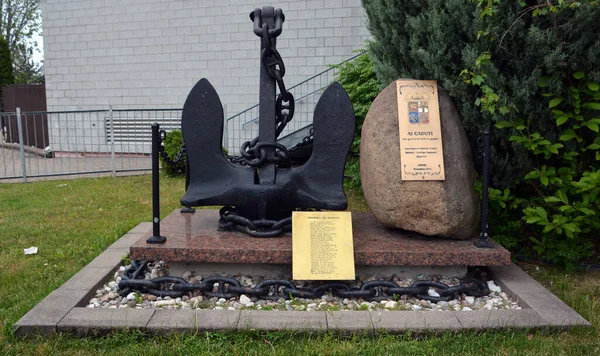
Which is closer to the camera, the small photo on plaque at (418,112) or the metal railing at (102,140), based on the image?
the small photo on plaque at (418,112)

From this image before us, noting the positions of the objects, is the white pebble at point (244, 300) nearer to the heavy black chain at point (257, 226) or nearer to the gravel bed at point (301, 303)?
the gravel bed at point (301, 303)

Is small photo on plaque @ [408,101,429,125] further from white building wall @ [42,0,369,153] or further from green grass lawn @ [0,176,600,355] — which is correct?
white building wall @ [42,0,369,153]

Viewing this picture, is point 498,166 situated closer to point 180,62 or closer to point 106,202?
point 106,202

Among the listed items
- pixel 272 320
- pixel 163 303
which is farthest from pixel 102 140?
pixel 272 320

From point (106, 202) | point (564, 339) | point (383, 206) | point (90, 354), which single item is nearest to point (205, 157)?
point (383, 206)

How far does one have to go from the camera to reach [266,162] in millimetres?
3359

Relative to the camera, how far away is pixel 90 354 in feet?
7.71

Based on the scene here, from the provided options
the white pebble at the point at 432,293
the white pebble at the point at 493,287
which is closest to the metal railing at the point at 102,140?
the white pebble at the point at 432,293

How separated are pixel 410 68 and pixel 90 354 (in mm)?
2915

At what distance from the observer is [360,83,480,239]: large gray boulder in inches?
126

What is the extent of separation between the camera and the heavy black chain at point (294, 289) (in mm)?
2977

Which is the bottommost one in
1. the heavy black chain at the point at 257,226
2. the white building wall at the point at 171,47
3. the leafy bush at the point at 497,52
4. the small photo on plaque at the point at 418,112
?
the heavy black chain at the point at 257,226

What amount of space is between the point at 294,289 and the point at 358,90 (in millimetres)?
4311

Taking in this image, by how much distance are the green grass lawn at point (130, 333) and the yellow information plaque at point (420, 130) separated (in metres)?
1.14
